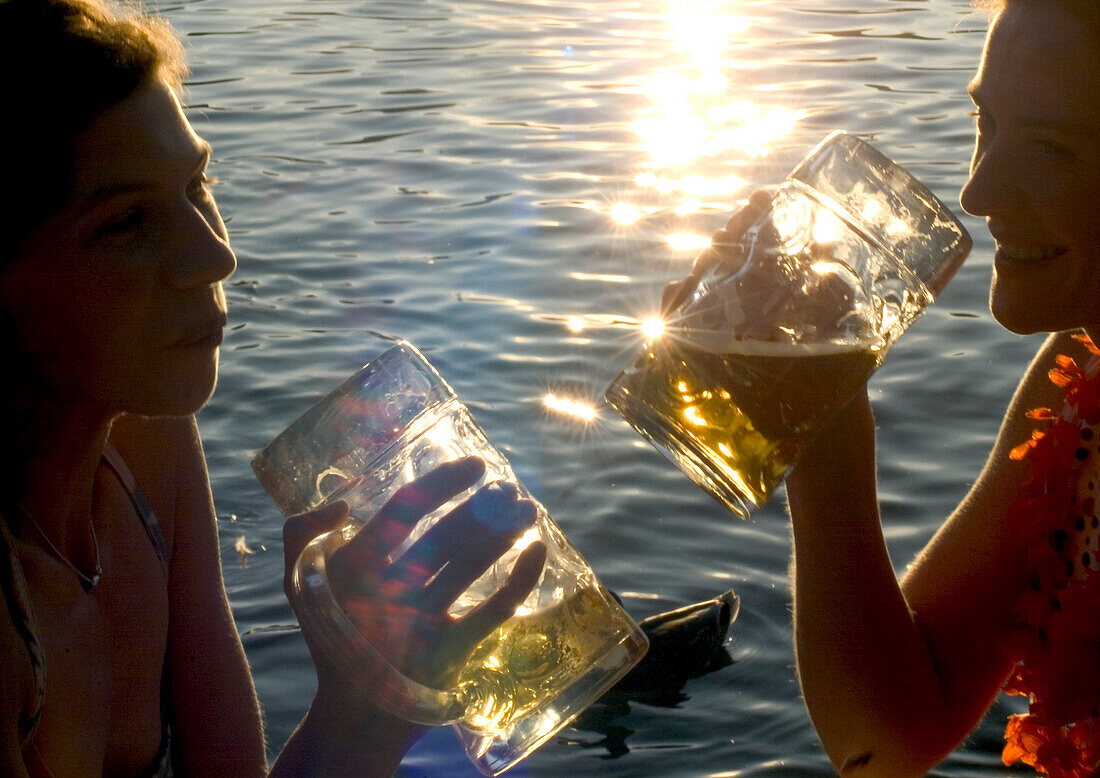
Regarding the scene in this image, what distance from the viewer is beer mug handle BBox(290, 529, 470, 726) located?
4.97 ft

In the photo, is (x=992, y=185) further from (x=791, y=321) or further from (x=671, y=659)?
(x=671, y=659)

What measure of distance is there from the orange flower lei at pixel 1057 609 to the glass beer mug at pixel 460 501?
746 mm

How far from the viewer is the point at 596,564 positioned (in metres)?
4.71

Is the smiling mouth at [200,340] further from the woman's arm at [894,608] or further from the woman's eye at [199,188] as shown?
the woman's arm at [894,608]

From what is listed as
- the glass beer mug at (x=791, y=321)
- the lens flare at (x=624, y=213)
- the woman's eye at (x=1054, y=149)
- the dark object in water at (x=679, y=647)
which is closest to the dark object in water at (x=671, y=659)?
the dark object in water at (x=679, y=647)

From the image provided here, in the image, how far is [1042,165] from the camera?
189 centimetres

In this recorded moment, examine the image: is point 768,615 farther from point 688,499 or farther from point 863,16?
point 863,16

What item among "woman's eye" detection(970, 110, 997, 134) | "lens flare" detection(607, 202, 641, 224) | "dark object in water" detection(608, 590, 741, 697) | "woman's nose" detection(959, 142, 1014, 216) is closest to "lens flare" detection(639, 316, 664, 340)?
"woman's nose" detection(959, 142, 1014, 216)

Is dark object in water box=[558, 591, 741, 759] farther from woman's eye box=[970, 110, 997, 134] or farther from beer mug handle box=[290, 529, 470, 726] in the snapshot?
beer mug handle box=[290, 529, 470, 726]

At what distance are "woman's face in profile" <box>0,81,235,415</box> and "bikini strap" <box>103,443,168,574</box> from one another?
12.6 inches

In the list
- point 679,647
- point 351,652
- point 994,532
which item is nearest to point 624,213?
point 679,647

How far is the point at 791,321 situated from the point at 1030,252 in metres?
0.40

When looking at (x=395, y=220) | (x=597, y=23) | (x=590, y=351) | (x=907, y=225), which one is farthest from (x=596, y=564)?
(x=597, y=23)

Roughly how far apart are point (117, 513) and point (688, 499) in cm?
320
